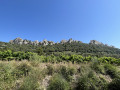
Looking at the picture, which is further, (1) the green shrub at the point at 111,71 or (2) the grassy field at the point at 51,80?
(1) the green shrub at the point at 111,71

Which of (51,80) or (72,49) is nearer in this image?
(51,80)

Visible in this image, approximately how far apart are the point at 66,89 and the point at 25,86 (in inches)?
63.2

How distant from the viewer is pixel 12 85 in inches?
84.2

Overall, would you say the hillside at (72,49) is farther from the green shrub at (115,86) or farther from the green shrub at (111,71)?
the green shrub at (115,86)

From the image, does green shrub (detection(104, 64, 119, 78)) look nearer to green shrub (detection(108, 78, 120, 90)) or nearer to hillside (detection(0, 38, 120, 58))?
green shrub (detection(108, 78, 120, 90))

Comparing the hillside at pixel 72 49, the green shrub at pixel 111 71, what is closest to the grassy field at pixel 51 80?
the green shrub at pixel 111 71

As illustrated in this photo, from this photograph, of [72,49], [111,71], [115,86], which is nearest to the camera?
[115,86]

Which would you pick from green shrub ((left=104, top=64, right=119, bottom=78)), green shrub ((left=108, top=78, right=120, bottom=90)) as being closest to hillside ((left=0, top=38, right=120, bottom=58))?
green shrub ((left=104, top=64, right=119, bottom=78))

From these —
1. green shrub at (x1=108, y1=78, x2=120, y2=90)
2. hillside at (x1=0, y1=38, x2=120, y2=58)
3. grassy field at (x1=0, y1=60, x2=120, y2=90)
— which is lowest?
green shrub at (x1=108, y1=78, x2=120, y2=90)

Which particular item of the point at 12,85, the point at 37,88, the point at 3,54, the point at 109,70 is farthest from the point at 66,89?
the point at 3,54

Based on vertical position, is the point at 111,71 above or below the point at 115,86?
above

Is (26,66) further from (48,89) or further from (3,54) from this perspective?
(3,54)

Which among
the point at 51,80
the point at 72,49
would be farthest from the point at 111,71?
the point at 72,49

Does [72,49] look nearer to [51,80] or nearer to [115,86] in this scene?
[115,86]
